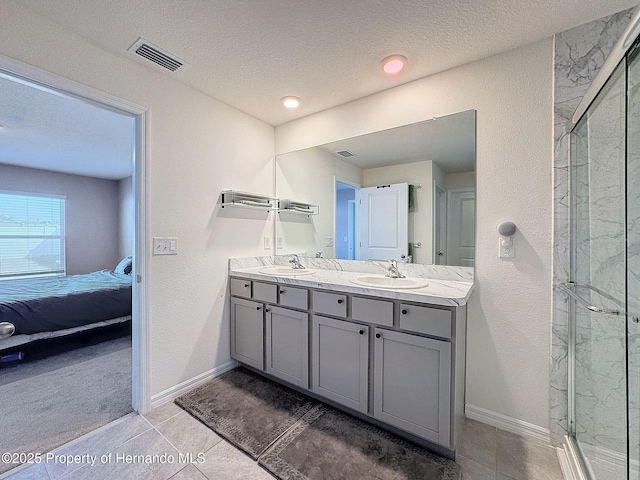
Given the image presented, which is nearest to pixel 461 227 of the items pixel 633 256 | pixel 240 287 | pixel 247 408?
pixel 633 256

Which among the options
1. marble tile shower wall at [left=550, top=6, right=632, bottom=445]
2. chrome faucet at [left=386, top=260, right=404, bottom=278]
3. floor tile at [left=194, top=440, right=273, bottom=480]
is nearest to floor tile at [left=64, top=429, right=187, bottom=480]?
floor tile at [left=194, top=440, right=273, bottom=480]

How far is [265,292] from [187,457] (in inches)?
41.6

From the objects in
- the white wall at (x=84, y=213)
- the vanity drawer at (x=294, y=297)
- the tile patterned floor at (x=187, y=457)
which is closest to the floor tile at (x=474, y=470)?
the tile patterned floor at (x=187, y=457)

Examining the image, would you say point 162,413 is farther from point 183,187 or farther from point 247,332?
point 183,187

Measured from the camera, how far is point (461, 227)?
1.89 meters

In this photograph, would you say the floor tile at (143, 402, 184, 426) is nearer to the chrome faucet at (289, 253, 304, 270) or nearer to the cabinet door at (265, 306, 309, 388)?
the cabinet door at (265, 306, 309, 388)

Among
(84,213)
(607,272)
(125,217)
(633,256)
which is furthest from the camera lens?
(125,217)

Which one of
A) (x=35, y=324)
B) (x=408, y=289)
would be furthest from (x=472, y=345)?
(x=35, y=324)

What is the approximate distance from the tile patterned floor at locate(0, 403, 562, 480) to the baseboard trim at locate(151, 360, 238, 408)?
20 cm

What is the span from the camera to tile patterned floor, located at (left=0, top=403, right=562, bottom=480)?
138cm

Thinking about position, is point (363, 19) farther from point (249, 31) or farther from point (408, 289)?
point (408, 289)

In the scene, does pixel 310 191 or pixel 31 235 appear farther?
pixel 31 235

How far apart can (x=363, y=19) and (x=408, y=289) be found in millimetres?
1475

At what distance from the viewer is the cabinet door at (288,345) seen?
6.41 feet
